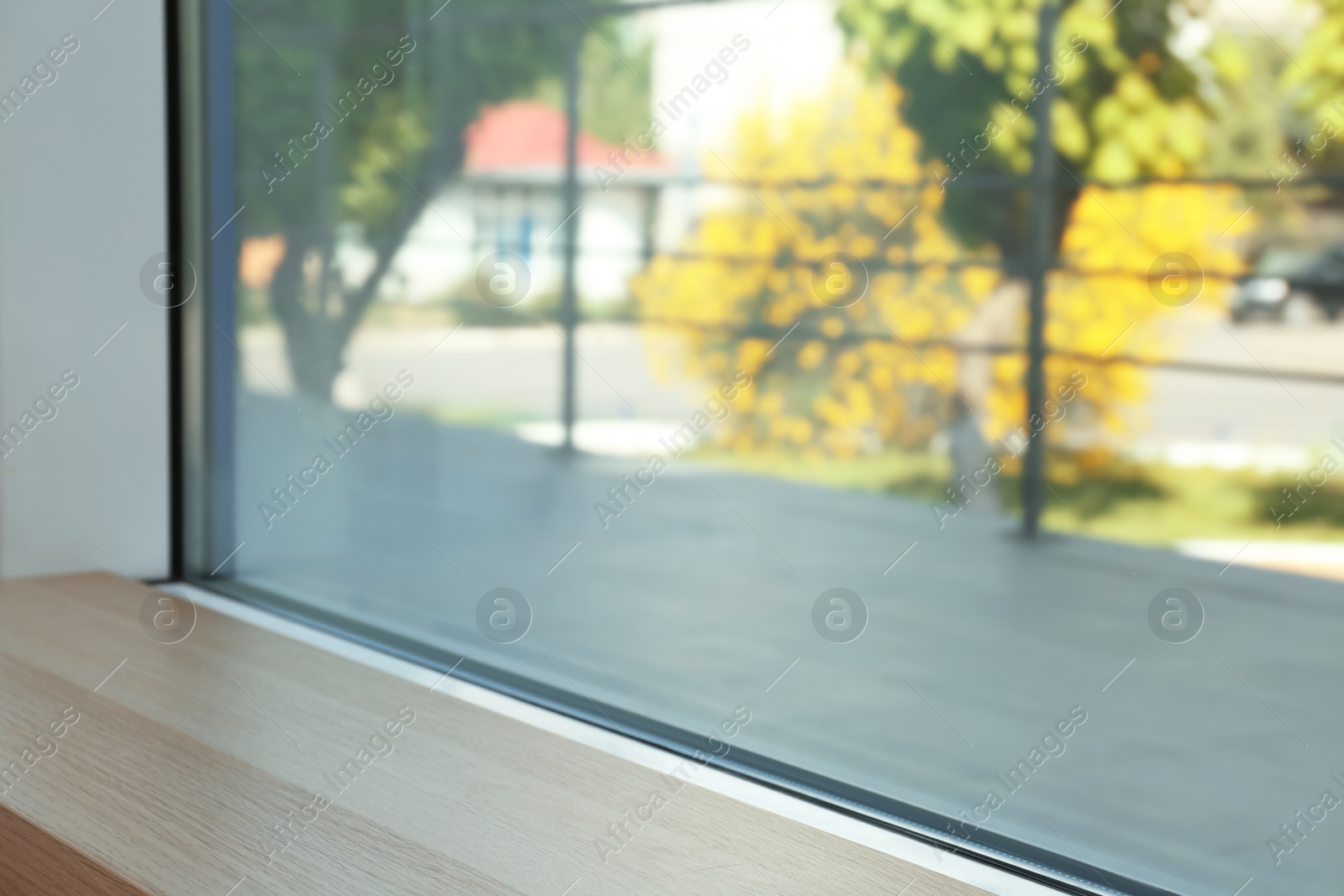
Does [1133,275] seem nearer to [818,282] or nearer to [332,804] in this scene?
[818,282]

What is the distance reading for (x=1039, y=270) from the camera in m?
4.73

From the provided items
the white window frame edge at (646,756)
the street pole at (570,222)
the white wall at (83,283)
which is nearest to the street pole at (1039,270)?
the street pole at (570,222)

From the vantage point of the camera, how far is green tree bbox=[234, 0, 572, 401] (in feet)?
11.6

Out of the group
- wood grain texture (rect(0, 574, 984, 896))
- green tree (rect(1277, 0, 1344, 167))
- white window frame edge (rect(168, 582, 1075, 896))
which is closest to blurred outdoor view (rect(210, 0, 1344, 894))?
green tree (rect(1277, 0, 1344, 167))

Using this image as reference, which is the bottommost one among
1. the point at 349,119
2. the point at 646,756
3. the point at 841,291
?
the point at 646,756

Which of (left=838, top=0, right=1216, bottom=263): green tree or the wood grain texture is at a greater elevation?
(left=838, top=0, right=1216, bottom=263): green tree

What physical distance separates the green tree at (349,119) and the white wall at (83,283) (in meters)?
0.29

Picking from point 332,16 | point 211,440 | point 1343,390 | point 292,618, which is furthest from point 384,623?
point 1343,390

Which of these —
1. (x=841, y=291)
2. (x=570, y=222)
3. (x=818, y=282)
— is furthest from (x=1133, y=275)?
(x=570, y=222)

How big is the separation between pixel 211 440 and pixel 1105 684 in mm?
2297

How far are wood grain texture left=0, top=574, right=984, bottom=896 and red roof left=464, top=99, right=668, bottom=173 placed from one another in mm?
3956

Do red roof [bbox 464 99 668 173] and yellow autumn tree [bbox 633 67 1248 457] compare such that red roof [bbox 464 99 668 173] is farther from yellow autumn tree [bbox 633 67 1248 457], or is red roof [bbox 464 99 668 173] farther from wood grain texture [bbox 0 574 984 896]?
wood grain texture [bbox 0 574 984 896]

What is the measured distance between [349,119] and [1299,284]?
3.51 meters

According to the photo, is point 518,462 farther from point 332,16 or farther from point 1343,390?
point 1343,390
